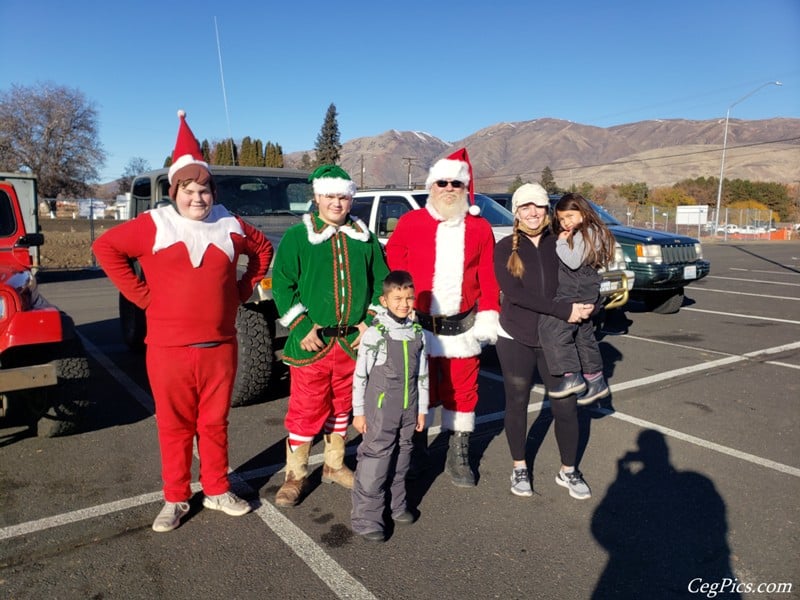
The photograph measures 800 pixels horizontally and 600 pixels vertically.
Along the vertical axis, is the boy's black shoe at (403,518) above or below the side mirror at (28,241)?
below

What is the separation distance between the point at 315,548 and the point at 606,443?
236 cm

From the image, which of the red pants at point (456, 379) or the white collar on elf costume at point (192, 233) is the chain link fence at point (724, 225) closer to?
the red pants at point (456, 379)

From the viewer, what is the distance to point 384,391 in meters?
3.08

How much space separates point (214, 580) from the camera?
8.90 ft

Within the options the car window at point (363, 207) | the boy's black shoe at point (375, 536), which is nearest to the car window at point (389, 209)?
the car window at point (363, 207)

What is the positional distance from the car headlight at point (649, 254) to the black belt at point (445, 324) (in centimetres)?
680

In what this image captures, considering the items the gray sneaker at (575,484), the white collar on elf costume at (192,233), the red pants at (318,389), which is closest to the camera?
the white collar on elf costume at (192,233)

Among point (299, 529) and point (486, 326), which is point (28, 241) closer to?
point (299, 529)

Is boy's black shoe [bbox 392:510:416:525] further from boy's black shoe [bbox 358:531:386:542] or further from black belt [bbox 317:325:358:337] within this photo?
black belt [bbox 317:325:358:337]

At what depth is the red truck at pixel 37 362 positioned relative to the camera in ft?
12.3

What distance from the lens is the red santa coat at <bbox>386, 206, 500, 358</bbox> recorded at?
11.7ft

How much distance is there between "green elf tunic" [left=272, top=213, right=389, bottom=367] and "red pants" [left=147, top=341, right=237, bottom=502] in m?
Result: 0.37

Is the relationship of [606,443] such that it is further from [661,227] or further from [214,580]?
[661,227]

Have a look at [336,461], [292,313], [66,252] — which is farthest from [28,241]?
[66,252]
